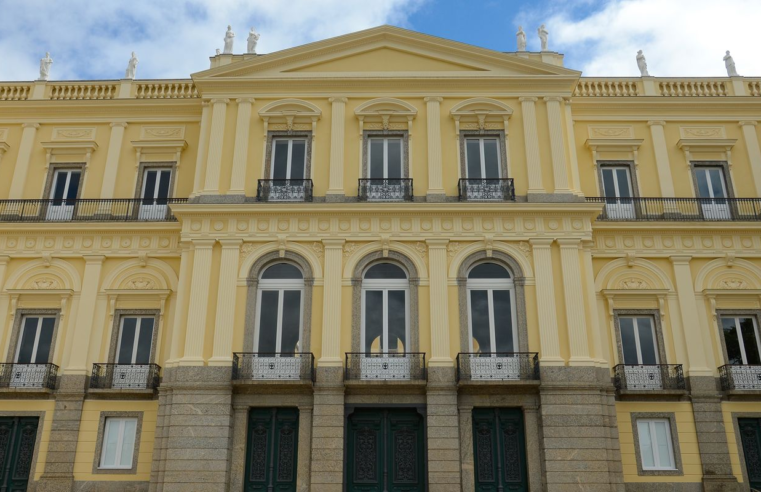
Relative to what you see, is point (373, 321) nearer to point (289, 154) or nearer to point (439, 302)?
point (439, 302)

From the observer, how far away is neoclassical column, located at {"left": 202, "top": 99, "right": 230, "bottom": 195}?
2206cm

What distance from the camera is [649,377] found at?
69.2 feet

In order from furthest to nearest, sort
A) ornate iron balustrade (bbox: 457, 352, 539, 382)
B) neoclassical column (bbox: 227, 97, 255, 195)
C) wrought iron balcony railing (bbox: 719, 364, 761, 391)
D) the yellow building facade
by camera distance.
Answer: neoclassical column (bbox: 227, 97, 255, 195) → wrought iron balcony railing (bbox: 719, 364, 761, 391) → ornate iron balustrade (bbox: 457, 352, 539, 382) → the yellow building facade

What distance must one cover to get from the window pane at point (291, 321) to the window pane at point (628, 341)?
967 cm

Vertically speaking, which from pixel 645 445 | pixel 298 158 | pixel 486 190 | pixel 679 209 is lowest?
pixel 645 445

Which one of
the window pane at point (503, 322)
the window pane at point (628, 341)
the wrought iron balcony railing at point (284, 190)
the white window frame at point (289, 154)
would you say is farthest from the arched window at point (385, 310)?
the window pane at point (628, 341)

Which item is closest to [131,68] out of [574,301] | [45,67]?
[45,67]

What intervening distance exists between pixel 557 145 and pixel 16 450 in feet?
59.8

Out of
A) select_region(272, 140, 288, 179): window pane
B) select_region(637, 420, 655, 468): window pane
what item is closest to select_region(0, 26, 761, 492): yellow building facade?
select_region(637, 420, 655, 468): window pane

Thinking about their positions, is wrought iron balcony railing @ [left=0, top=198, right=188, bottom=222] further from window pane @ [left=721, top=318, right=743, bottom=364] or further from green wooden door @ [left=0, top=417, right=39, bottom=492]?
window pane @ [left=721, top=318, right=743, bottom=364]

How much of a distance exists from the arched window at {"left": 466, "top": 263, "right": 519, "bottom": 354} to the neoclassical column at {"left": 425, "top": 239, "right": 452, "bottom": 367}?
2.45ft

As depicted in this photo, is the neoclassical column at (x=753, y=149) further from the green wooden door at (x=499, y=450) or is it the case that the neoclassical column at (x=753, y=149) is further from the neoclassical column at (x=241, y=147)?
the neoclassical column at (x=241, y=147)

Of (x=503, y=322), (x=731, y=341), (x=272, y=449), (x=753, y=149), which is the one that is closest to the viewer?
(x=272, y=449)

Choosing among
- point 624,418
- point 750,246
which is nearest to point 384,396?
point 624,418
